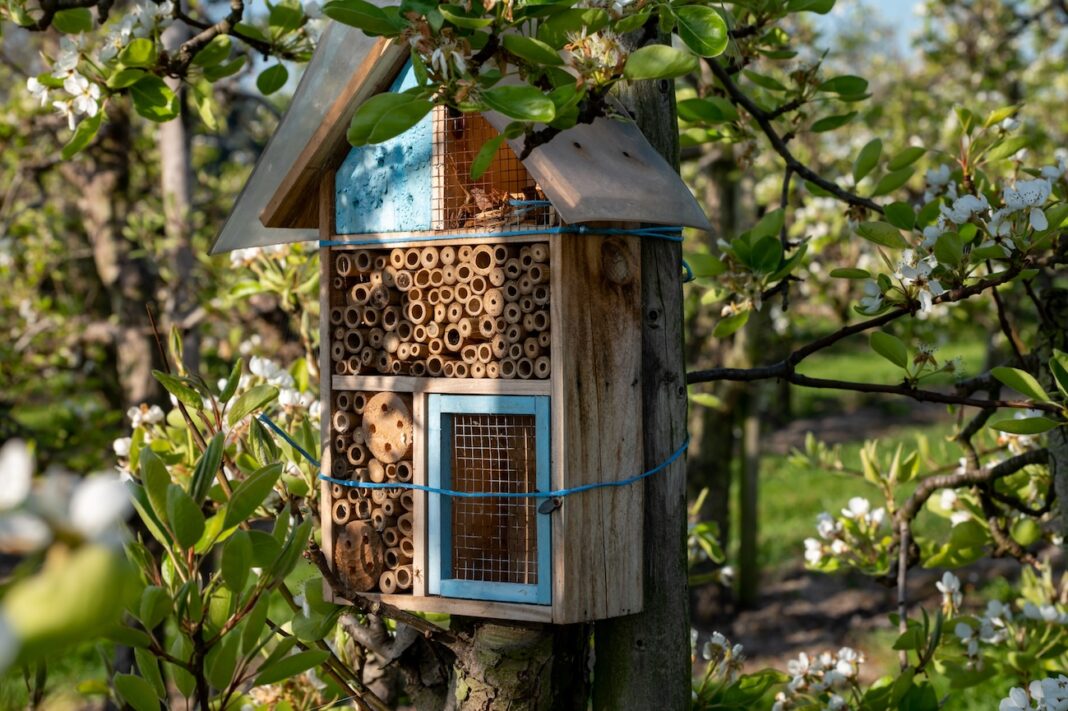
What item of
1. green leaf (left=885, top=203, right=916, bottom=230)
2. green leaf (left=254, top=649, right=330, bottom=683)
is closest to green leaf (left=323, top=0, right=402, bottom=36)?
green leaf (left=254, top=649, right=330, bottom=683)

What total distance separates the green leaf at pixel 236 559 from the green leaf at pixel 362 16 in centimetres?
68

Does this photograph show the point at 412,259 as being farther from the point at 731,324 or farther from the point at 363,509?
the point at 731,324

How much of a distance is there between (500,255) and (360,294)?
13.1 inches

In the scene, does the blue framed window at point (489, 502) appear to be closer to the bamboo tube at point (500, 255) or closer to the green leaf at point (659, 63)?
the bamboo tube at point (500, 255)

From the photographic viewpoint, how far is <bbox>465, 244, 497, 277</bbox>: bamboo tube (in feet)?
5.86

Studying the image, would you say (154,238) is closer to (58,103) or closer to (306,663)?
(58,103)

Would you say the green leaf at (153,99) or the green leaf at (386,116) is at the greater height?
the green leaf at (153,99)

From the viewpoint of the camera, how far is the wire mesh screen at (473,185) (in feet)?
5.85

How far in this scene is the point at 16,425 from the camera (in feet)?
13.8

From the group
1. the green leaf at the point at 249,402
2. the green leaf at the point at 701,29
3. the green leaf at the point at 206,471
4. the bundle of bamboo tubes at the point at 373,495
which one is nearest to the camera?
the green leaf at the point at 206,471

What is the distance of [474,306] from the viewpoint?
1802 mm

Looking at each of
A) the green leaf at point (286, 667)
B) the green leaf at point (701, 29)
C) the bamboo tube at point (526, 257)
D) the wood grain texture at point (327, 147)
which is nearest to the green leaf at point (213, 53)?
the wood grain texture at point (327, 147)

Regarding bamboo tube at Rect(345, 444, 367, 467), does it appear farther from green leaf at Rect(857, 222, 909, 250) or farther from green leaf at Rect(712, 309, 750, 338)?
green leaf at Rect(857, 222, 909, 250)

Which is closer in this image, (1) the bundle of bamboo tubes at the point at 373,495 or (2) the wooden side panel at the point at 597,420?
(2) the wooden side panel at the point at 597,420
